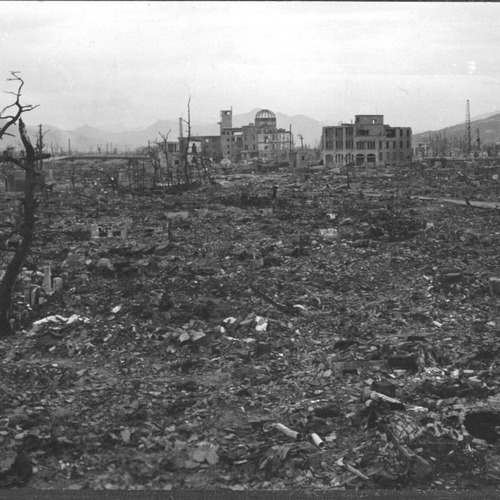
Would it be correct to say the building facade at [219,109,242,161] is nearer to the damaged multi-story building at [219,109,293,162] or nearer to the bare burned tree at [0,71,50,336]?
the damaged multi-story building at [219,109,293,162]

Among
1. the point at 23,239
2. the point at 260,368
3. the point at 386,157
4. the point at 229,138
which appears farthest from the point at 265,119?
the point at 260,368

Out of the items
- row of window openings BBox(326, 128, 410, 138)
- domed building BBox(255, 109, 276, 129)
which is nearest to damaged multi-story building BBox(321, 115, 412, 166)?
row of window openings BBox(326, 128, 410, 138)

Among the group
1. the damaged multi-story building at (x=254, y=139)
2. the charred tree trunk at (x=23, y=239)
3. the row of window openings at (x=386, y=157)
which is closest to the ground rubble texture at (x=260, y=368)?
the charred tree trunk at (x=23, y=239)

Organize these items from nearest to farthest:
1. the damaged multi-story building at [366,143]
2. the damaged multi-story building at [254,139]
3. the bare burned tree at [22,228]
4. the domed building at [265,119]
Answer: the bare burned tree at [22,228] < the damaged multi-story building at [366,143] < the damaged multi-story building at [254,139] < the domed building at [265,119]

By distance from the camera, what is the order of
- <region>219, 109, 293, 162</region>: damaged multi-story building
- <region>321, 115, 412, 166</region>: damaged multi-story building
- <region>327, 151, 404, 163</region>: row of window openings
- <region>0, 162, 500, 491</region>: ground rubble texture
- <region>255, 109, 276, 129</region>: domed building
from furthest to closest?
<region>255, 109, 276, 129</region>: domed building, <region>219, 109, 293, 162</region>: damaged multi-story building, <region>327, 151, 404, 163</region>: row of window openings, <region>321, 115, 412, 166</region>: damaged multi-story building, <region>0, 162, 500, 491</region>: ground rubble texture

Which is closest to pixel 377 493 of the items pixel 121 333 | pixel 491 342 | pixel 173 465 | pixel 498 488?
pixel 498 488

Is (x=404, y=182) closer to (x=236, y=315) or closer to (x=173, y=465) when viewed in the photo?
(x=236, y=315)

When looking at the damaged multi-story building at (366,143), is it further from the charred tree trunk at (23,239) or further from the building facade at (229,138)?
the charred tree trunk at (23,239)
